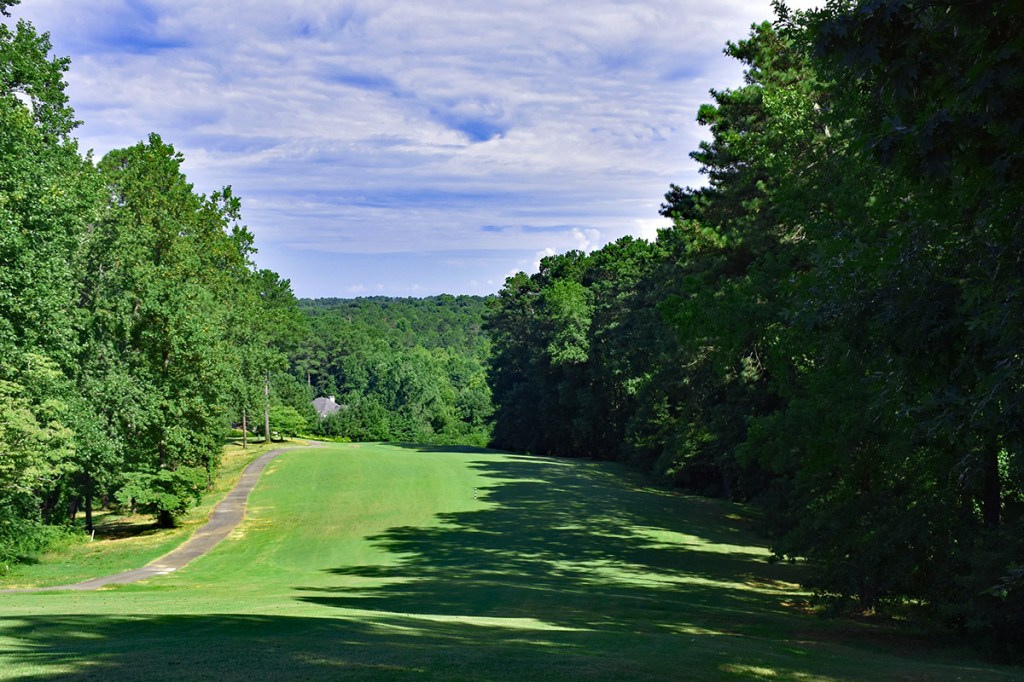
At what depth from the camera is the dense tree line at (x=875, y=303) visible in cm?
753

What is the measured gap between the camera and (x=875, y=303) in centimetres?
969

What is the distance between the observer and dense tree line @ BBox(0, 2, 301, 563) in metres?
25.6

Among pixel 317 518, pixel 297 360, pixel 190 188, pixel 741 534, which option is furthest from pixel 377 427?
pixel 741 534

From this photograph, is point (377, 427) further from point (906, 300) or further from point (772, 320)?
point (906, 300)

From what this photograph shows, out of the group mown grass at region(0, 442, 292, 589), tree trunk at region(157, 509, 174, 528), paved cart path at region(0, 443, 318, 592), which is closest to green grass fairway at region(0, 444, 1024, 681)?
paved cart path at region(0, 443, 318, 592)

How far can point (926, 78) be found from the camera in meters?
8.05

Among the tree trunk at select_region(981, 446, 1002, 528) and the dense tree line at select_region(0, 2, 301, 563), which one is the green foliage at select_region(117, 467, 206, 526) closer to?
the dense tree line at select_region(0, 2, 301, 563)

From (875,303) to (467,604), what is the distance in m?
12.8

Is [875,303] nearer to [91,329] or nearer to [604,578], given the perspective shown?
[604,578]

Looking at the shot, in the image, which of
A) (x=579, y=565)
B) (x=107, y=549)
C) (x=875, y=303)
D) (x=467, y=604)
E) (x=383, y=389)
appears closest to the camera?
(x=875, y=303)

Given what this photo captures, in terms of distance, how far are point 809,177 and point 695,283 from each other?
4772 millimetres

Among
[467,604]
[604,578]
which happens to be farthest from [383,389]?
[467,604]

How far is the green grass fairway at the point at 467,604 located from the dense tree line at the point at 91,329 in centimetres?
553

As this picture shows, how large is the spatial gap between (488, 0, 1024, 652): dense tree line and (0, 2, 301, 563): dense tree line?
1978 cm
